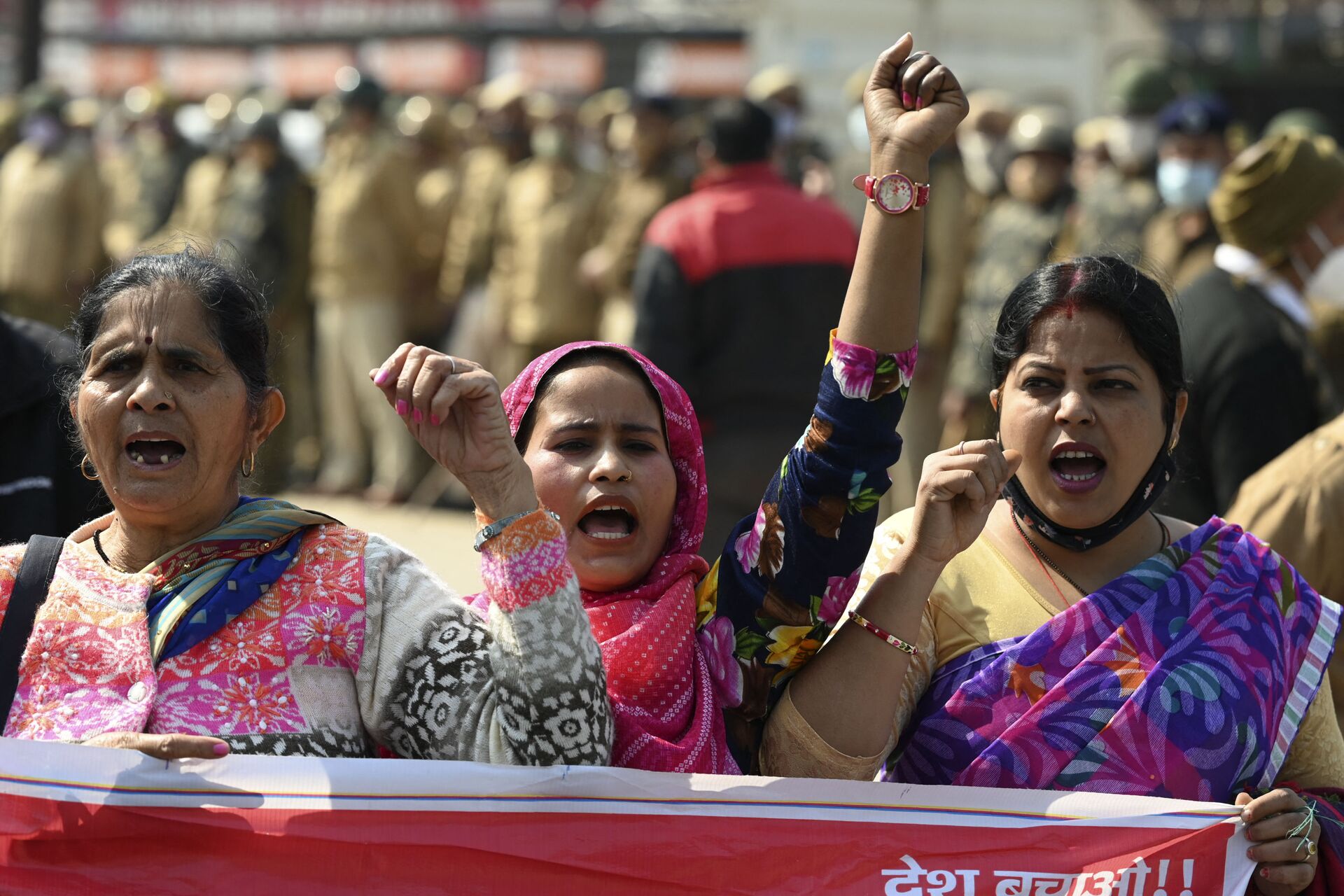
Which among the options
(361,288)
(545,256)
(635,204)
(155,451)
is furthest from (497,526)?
(361,288)

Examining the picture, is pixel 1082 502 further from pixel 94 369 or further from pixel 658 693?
pixel 94 369

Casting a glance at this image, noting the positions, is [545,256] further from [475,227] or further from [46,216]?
[46,216]

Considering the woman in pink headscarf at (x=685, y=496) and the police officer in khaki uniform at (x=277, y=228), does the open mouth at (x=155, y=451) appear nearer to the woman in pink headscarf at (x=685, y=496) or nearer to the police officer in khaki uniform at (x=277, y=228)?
the woman in pink headscarf at (x=685, y=496)

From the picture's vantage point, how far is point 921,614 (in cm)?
293

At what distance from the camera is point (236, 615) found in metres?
2.75

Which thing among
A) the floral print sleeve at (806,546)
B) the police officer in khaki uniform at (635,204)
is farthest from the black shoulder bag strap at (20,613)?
the police officer in khaki uniform at (635,204)

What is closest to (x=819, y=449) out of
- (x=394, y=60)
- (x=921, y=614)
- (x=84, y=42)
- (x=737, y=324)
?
(x=921, y=614)

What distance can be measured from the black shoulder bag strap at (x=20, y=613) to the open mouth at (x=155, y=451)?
0.21 metres

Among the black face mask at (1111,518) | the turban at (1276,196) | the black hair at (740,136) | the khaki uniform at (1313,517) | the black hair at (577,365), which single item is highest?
the black hair at (740,136)

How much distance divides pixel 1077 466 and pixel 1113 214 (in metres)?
6.67

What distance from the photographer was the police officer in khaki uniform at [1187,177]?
8008 mm

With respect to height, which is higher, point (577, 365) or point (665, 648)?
point (577, 365)

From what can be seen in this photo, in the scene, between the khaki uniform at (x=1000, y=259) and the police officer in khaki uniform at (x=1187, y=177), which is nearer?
the police officer in khaki uniform at (x=1187, y=177)

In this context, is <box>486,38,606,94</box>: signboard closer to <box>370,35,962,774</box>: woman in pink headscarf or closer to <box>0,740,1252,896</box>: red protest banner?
<box>370,35,962,774</box>: woman in pink headscarf
